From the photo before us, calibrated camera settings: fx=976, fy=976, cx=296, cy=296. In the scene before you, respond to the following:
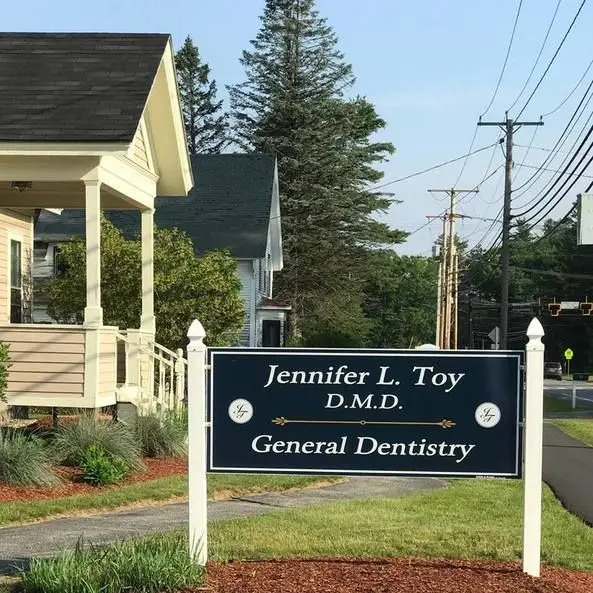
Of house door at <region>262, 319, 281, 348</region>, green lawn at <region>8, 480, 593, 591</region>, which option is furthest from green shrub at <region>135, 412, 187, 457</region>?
house door at <region>262, 319, 281, 348</region>

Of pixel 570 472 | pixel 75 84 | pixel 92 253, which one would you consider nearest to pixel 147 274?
pixel 92 253

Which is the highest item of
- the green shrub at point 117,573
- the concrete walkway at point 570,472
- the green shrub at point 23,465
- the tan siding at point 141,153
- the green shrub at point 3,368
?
the tan siding at point 141,153

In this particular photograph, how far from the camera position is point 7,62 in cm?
1380

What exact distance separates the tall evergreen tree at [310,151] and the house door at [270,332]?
9.78 metres

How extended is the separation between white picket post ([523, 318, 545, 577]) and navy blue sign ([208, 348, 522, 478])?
0.34 ft

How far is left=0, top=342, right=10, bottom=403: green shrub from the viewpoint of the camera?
12414 millimetres

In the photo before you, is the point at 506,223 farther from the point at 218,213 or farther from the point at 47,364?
the point at 47,364

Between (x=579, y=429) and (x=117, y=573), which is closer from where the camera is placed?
(x=117, y=573)

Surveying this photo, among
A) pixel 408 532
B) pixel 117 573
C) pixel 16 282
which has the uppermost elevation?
pixel 16 282

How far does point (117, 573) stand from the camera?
5.71 meters

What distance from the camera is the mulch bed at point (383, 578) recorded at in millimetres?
5957

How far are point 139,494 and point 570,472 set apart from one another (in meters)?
7.68

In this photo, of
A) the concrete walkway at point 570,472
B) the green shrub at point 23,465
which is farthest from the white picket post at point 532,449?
the green shrub at point 23,465

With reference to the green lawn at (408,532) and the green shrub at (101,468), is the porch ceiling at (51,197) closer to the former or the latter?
the green shrub at (101,468)
